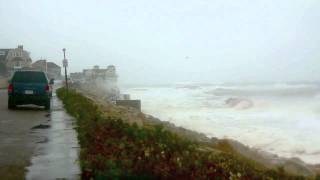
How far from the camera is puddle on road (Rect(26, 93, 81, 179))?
25.3 feet

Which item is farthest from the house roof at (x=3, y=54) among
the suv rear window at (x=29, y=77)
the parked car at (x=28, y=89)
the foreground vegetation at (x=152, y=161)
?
the foreground vegetation at (x=152, y=161)

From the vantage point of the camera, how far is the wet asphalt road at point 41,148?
802cm

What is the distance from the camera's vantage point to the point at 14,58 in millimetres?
135375

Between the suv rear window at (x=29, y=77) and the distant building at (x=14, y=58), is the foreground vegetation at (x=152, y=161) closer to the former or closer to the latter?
the suv rear window at (x=29, y=77)

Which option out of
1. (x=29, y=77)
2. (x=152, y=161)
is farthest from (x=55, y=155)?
(x=29, y=77)

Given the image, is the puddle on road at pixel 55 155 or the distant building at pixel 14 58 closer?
the puddle on road at pixel 55 155

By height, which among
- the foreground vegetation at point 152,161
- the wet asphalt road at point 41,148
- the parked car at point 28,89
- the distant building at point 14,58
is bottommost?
the wet asphalt road at point 41,148

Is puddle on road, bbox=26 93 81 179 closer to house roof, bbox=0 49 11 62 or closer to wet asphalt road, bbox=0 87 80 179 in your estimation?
wet asphalt road, bbox=0 87 80 179

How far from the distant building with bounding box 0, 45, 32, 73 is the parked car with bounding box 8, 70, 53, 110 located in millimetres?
109279

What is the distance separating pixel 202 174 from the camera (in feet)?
22.7

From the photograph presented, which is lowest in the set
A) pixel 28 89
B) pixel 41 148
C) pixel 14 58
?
pixel 41 148

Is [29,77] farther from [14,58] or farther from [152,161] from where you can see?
[14,58]

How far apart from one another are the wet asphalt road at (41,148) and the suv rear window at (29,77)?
25.2ft

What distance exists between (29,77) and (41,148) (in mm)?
14497
